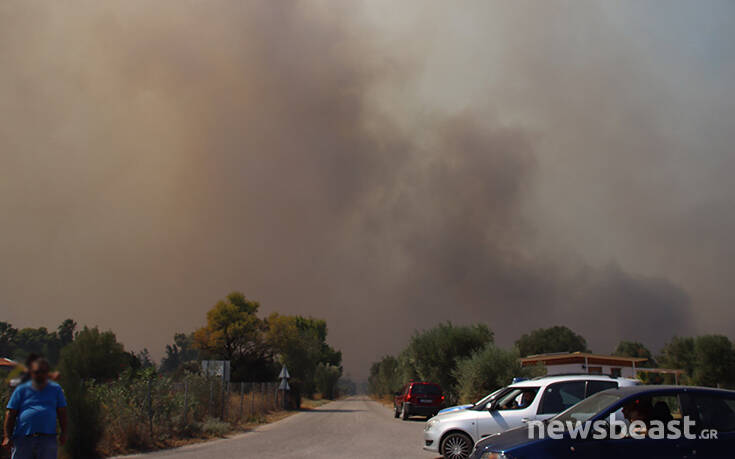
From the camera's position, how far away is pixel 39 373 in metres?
3.61

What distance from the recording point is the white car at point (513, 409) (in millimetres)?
11125

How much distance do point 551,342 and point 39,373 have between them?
12636 cm

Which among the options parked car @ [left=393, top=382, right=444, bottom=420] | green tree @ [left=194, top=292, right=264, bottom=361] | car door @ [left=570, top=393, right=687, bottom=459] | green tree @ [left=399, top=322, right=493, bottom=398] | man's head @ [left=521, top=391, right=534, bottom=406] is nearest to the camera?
car door @ [left=570, top=393, right=687, bottom=459]

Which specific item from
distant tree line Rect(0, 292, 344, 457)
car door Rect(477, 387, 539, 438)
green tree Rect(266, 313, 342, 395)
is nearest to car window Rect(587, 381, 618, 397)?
car door Rect(477, 387, 539, 438)

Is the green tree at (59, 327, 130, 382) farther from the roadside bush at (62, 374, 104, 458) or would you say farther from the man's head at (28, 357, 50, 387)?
the man's head at (28, 357, 50, 387)

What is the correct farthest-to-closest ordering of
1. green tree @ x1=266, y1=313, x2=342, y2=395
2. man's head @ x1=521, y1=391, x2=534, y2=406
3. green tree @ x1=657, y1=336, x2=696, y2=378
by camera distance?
1. green tree @ x1=657, y1=336, x2=696, y2=378
2. green tree @ x1=266, y1=313, x2=342, y2=395
3. man's head @ x1=521, y1=391, x2=534, y2=406

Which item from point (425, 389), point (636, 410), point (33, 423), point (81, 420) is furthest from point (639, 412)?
point (425, 389)

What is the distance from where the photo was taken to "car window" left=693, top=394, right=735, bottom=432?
707 cm

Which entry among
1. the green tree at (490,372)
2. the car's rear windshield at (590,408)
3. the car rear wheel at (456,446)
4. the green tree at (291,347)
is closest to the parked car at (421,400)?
the green tree at (490,372)

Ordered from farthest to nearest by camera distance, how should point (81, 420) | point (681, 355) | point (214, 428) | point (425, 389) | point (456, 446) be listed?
point (681, 355) < point (425, 389) < point (214, 428) < point (81, 420) < point (456, 446)

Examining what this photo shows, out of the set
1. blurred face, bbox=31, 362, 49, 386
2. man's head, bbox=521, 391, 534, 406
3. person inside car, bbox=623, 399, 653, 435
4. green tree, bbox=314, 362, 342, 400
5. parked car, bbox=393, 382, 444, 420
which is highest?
blurred face, bbox=31, 362, 49, 386

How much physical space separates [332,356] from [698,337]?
239 feet

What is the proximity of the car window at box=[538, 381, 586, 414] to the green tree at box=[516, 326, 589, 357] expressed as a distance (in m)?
112

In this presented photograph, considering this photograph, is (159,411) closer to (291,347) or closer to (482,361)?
(482,361)
